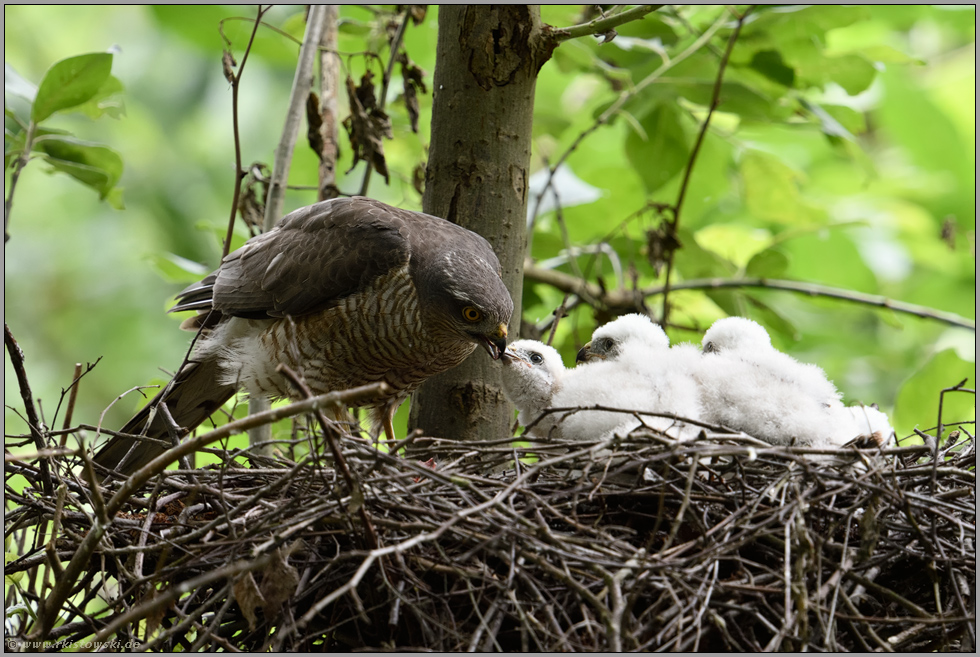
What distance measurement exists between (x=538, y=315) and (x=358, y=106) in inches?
77.0

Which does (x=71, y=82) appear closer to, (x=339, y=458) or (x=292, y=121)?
(x=292, y=121)

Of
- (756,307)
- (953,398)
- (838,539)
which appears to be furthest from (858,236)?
(838,539)

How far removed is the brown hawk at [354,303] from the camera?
9.46 feet

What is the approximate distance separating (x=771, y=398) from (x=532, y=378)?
836 millimetres

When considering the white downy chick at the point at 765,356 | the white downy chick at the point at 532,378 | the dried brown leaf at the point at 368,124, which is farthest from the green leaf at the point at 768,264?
the dried brown leaf at the point at 368,124

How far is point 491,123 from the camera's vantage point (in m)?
3.03

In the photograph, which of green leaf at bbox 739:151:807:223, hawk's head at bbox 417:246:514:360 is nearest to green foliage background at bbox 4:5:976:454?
green leaf at bbox 739:151:807:223

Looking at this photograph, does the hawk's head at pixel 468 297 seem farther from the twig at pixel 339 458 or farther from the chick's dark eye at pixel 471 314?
the twig at pixel 339 458

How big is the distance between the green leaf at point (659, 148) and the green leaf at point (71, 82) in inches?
91.1

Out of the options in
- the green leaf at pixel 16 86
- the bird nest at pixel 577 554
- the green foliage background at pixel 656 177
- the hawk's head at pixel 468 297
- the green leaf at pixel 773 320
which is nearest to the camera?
the bird nest at pixel 577 554

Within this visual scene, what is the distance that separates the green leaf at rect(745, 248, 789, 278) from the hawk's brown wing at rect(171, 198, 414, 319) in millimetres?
1748

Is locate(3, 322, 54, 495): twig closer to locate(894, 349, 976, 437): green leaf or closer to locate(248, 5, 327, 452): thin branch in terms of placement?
locate(248, 5, 327, 452): thin branch

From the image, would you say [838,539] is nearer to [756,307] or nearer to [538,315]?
[756,307]

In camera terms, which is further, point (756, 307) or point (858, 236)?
point (858, 236)
